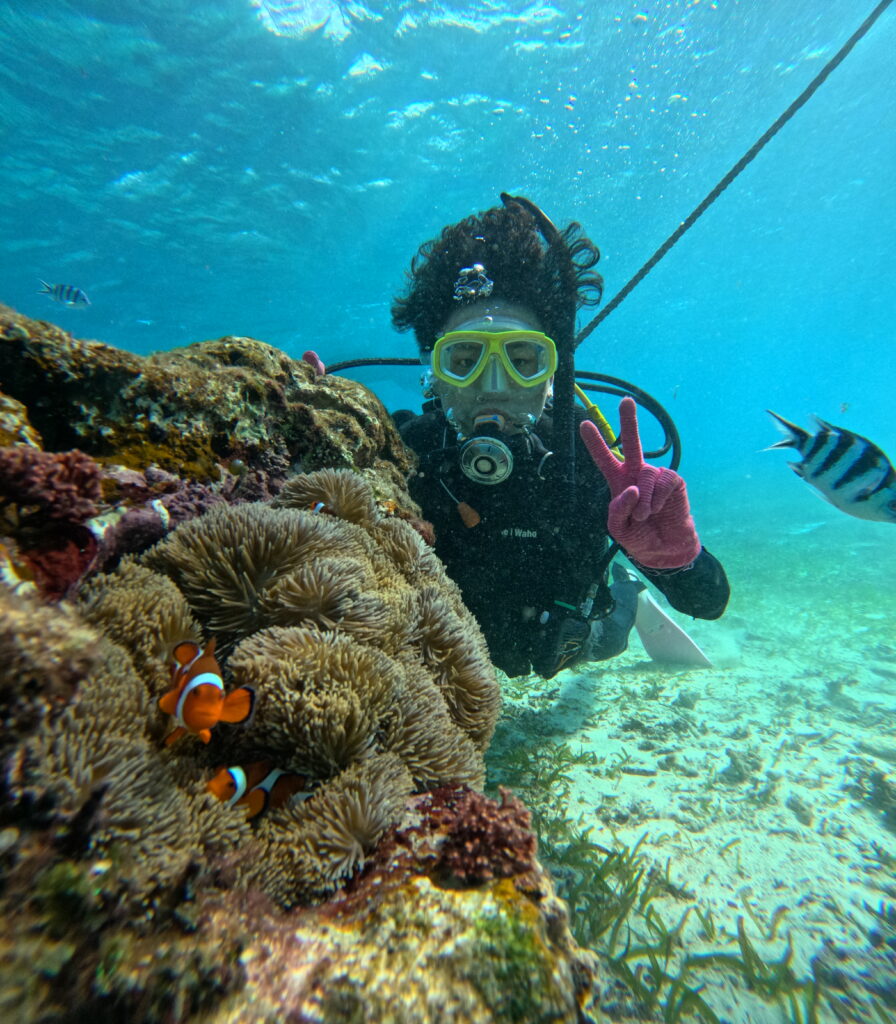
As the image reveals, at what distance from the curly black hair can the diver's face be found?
7.7 inches

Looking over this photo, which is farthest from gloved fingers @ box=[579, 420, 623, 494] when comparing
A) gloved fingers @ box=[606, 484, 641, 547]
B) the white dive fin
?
the white dive fin

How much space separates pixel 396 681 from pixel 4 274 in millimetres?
33226

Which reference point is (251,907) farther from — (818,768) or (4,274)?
(4,274)

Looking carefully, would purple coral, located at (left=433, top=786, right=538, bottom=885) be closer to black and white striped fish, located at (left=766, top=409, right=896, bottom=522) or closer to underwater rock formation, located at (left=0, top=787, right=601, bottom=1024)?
underwater rock formation, located at (left=0, top=787, right=601, bottom=1024)

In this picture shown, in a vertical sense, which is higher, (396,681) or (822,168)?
(822,168)

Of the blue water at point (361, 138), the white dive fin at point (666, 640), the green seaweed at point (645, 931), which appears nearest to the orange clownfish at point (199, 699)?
the green seaweed at point (645, 931)

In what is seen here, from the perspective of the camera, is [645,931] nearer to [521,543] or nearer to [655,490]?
[655,490]

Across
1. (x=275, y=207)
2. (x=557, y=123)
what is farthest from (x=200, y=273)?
(x=557, y=123)

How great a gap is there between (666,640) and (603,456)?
585 centimetres

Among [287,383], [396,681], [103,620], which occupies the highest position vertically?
[287,383]

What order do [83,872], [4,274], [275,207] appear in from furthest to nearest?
[4,274], [275,207], [83,872]

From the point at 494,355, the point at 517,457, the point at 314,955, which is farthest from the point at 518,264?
the point at 314,955

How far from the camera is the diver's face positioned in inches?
159

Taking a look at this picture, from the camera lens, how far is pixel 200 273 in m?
24.2
